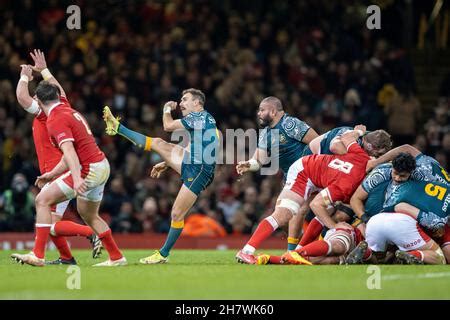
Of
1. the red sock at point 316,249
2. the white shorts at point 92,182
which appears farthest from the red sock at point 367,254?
the white shorts at point 92,182

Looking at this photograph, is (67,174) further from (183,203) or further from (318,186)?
(318,186)

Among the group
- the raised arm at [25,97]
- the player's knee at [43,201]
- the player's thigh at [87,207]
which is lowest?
the player's thigh at [87,207]

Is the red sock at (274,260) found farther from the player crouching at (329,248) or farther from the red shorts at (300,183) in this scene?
the red shorts at (300,183)

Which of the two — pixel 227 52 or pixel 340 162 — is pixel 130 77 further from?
pixel 340 162

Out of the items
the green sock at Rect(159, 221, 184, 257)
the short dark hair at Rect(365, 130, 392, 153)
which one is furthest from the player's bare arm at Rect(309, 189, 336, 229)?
the green sock at Rect(159, 221, 184, 257)

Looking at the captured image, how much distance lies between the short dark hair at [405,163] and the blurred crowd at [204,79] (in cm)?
757

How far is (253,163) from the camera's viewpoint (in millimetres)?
12812

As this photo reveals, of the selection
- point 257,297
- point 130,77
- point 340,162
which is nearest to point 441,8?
point 130,77

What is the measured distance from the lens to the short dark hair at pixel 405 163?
11625 millimetres

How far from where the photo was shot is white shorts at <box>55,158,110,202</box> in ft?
37.0

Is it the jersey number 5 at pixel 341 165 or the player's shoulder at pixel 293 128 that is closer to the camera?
the jersey number 5 at pixel 341 165

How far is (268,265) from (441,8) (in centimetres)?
1414

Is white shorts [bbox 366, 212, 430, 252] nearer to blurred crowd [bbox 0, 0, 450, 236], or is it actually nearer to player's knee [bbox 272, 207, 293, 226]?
player's knee [bbox 272, 207, 293, 226]

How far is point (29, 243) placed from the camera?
17734 mm
